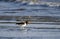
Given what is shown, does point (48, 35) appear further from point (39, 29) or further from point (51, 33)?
point (39, 29)

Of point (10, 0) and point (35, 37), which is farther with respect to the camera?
point (10, 0)

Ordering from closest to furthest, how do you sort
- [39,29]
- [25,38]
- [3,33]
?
[25,38]
[3,33]
[39,29]

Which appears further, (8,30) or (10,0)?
(10,0)

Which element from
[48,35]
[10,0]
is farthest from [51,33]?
[10,0]

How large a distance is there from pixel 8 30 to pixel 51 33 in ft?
4.86

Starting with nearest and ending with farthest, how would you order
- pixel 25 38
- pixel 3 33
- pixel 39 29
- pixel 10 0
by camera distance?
pixel 25 38 < pixel 3 33 < pixel 39 29 < pixel 10 0

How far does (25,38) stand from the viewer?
27.6 feet

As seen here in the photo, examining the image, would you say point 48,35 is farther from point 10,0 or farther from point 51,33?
point 10,0

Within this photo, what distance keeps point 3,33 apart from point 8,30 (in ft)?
1.42

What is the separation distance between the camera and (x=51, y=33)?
8.90 meters

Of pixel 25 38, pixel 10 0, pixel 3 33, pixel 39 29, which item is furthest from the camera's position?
pixel 10 0

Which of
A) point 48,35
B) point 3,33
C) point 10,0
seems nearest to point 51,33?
point 48,35

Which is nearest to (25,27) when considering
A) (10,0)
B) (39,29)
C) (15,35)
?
(39,29)

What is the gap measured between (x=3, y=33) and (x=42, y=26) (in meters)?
1.76
